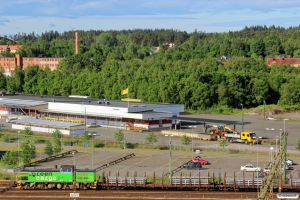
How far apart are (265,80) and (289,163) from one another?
44144mm

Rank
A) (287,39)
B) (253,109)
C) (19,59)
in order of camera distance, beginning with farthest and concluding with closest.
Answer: (287,39) < (19,59) < (253,109)

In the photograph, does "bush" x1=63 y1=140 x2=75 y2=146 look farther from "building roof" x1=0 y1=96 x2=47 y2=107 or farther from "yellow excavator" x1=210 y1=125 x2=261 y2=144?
"building roof" x1=0 y1=96 x2=47 y2=107

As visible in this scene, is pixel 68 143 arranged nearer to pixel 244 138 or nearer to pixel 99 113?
pixel 99 113

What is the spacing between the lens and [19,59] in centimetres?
13912

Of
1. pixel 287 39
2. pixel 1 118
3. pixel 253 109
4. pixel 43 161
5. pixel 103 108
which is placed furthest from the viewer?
pixel 287 39

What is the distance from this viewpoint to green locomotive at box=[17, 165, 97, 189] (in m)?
36.8

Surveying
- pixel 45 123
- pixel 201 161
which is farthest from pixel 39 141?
pixel 201 161

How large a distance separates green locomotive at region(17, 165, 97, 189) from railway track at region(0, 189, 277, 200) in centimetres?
59

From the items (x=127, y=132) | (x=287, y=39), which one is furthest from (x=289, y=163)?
(x=287, y=39)

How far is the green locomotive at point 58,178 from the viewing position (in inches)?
1448

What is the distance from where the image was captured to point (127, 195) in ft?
116

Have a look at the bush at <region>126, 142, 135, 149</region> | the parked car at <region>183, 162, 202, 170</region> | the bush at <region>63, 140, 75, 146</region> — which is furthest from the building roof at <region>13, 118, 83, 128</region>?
the parked car at <region>183, 162, 202, 170</region>

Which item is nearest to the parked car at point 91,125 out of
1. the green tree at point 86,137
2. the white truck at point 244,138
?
the green tree at point 86,137

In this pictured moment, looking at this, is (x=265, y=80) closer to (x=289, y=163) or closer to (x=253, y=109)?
(x=253, y=109)
